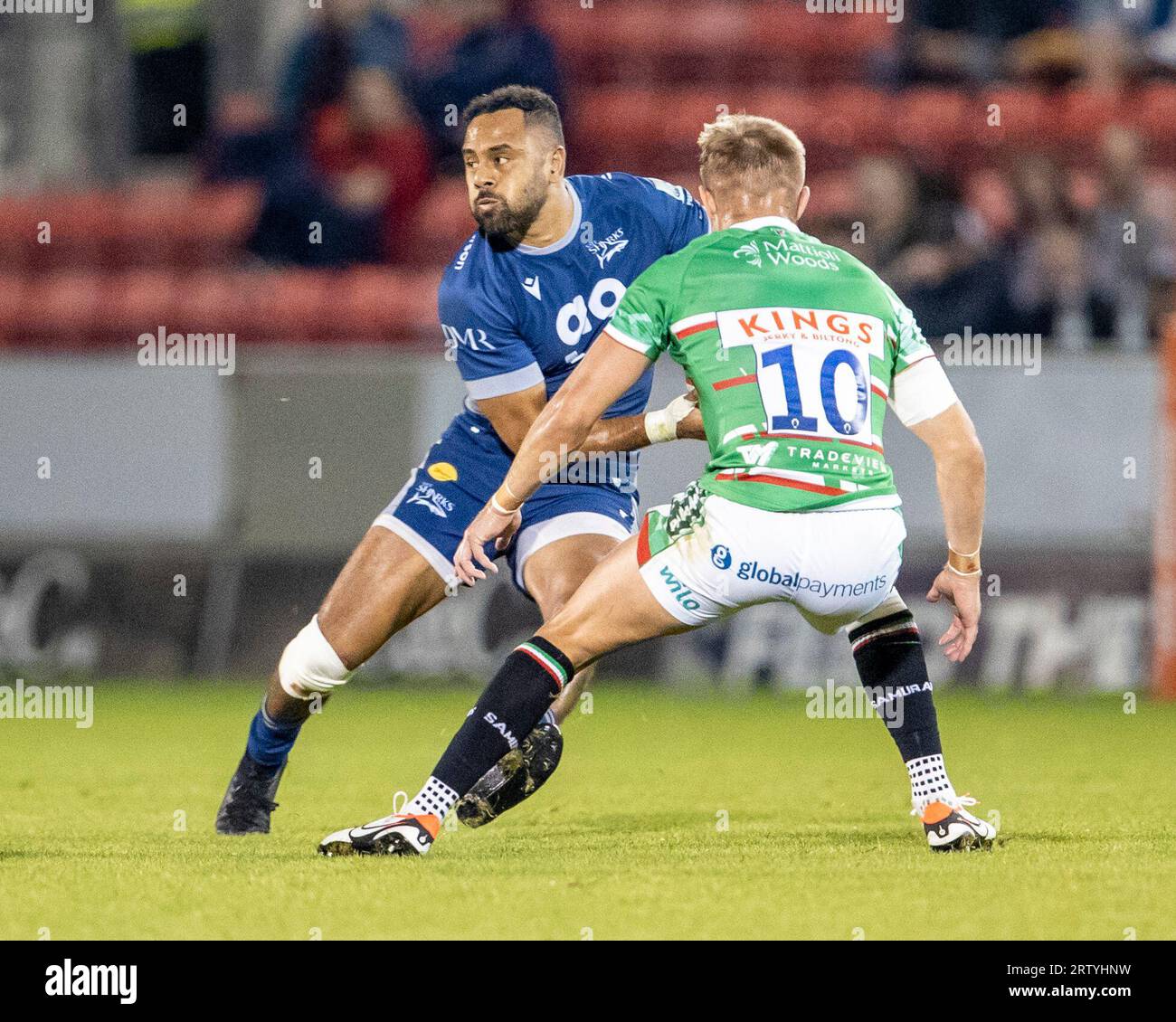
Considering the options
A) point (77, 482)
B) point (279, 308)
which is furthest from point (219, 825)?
point (279, 308)

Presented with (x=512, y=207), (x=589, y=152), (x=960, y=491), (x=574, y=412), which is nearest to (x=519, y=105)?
(x=512, y=207)

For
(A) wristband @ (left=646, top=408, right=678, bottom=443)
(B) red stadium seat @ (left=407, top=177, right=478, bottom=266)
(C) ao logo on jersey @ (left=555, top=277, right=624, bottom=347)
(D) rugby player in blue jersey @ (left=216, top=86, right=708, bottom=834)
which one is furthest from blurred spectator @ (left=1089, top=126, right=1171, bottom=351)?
(A) wristband @ (left=646, top=408, right=678, bottom=443)

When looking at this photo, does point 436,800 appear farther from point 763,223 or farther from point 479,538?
point 763,223

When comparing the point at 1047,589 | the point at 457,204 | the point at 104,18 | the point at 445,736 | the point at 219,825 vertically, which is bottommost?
the point at 219,825

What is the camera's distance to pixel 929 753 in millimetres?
5211

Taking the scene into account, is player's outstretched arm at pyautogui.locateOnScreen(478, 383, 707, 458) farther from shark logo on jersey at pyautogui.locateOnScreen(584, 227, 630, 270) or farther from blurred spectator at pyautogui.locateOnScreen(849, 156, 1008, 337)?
blurred spectator at pyautogui.locateOnScreen(849, 156, 1008, 337)

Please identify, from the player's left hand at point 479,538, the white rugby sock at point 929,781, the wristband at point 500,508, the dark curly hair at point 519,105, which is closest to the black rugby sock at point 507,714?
the player's left hand at point 479,538

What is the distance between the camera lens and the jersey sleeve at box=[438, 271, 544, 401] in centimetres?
599

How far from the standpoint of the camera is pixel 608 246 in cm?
617

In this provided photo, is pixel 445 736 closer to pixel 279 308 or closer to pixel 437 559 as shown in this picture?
pixel 437 559

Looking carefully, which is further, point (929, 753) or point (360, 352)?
point (360, 352)

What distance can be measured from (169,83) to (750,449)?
1236 centimetres
